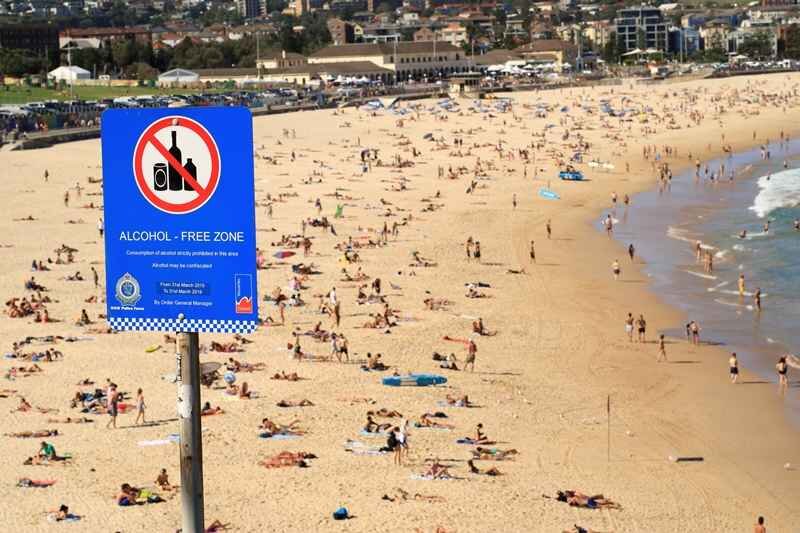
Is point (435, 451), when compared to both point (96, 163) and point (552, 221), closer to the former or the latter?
point (552, 221)

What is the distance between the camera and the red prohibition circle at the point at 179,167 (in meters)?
5.11

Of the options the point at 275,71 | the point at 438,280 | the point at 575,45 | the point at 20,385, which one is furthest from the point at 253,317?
the point at 575,45

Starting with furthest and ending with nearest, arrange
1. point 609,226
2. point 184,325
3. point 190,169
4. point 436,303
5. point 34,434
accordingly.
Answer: point 609,226 < point 436,303 < point 34,434 < point 184,325 < point 190,169

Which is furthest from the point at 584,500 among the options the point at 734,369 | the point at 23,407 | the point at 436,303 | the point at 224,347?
the point at 436,303

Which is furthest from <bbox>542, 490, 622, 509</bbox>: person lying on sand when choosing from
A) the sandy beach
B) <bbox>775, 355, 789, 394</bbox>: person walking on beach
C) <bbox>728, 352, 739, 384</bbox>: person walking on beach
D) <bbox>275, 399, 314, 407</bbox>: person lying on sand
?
<bbox>728, 352, 739, 384</bbox>: person walking on beach

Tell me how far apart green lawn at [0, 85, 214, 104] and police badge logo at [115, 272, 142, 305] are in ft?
279

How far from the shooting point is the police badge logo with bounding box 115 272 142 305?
5324 millimetres

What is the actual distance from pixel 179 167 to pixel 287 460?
13.7 meters

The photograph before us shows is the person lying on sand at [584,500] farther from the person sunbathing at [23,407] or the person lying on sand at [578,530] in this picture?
the person sunbathing at [23,407]

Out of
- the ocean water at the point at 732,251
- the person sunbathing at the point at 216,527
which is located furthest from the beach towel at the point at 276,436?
the ocean water at the point at 732,251

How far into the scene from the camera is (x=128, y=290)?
534 centimetres

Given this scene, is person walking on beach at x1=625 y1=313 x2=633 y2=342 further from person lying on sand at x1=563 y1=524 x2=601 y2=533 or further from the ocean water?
person lying on sand at x1=563 y1=524 x2=601 y2=533

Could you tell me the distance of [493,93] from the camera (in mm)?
108875

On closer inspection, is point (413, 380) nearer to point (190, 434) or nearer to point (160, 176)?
point (190, 434)
